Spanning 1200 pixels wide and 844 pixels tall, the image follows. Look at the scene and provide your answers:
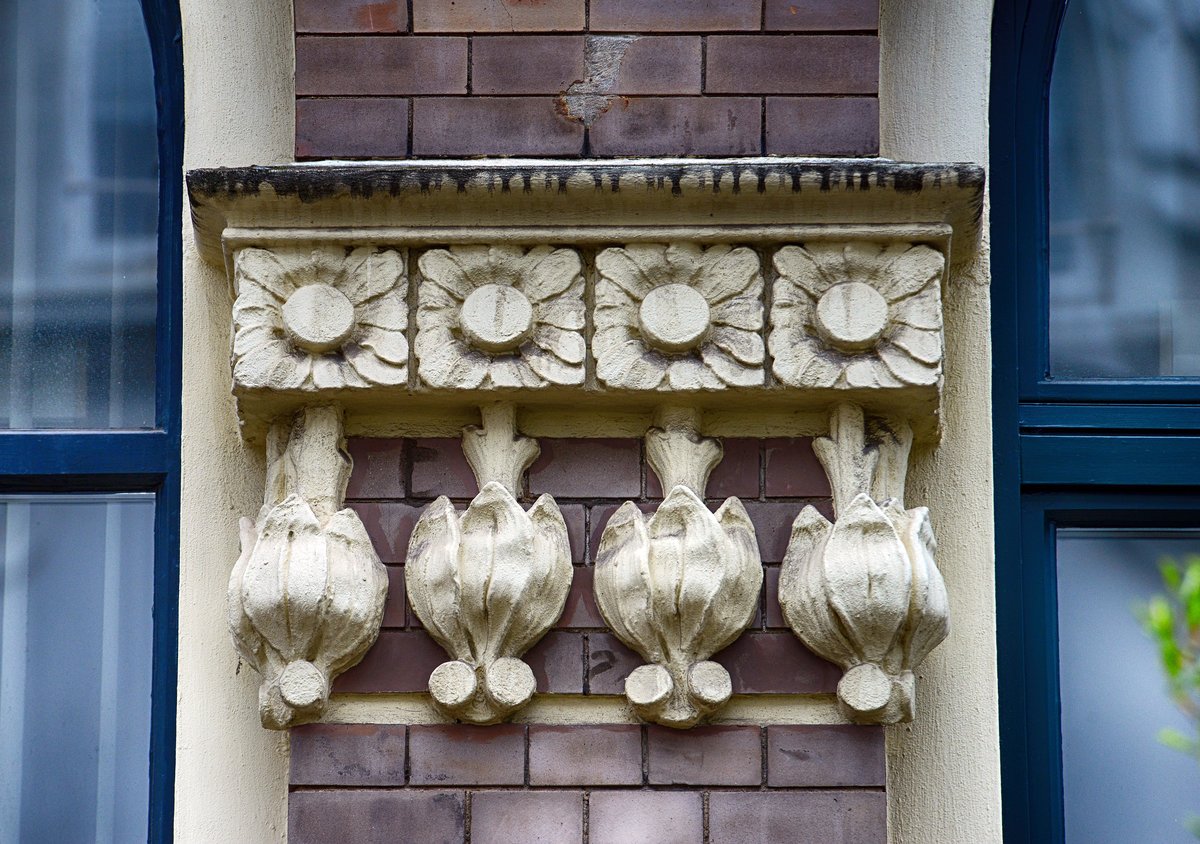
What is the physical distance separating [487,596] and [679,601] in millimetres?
263

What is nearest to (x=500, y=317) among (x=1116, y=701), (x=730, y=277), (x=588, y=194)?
(x=588, y=194)

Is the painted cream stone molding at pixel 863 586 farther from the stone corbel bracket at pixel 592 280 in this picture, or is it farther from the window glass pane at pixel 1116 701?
the window glass pane at pixel 1116 701

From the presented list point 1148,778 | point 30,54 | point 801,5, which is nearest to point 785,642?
point 1148,778

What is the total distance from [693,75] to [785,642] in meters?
0.85

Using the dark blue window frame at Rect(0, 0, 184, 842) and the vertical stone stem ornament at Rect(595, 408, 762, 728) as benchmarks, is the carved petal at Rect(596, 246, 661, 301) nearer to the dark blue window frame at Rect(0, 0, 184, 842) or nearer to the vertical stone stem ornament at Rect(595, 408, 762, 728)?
the vertical stone stem ornament at Rect(595, 408, 762, 728)

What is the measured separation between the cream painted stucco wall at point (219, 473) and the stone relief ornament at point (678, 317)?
647 millimetres

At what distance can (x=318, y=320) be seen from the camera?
6.38 ft

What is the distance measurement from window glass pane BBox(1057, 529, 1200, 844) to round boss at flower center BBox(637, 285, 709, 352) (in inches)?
31.3

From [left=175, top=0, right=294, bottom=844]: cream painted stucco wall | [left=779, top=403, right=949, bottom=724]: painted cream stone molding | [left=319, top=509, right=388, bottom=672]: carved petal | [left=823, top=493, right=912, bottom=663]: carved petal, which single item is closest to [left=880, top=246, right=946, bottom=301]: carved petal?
[left=779, top=403, right=949, bottom=724]: painted cream stone molding

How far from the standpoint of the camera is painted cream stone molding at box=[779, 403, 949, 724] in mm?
1871

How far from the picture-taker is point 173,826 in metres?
2.17

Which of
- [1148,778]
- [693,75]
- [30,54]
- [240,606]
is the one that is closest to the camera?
[240,606]

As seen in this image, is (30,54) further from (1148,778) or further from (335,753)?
(1148,778)

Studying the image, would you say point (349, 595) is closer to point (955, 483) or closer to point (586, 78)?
point (586, 78)
